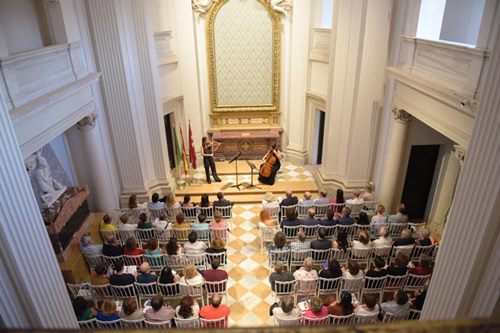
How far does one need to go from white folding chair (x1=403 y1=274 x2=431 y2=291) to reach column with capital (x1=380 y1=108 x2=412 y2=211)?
2.53 m

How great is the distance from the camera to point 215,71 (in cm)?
1164

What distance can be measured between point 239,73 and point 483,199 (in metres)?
9.63

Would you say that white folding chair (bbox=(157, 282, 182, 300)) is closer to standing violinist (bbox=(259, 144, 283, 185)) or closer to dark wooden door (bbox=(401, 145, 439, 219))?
standing violinist (bbox=(259, 144, 283, 185))

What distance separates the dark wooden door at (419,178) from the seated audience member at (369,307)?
4.33 meters

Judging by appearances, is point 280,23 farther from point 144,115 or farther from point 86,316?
point 86,316

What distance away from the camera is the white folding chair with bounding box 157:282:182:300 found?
5.39m

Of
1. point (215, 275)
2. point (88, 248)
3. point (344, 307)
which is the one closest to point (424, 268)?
point (344, 307)

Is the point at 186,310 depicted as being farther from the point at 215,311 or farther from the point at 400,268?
the point at 400,268

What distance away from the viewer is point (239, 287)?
21.6ft

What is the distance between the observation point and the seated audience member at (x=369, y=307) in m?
4.75

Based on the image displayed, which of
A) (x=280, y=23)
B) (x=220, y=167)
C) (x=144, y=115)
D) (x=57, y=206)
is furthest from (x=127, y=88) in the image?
(x=280, y=23)

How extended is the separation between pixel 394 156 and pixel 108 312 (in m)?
6.36

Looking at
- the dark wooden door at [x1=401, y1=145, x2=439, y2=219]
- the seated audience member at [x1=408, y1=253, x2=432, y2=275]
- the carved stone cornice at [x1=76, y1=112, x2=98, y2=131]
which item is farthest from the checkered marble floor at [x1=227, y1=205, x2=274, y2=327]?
the carved stone cornice at [x1=76, y1=112, x2=98, y2=131]

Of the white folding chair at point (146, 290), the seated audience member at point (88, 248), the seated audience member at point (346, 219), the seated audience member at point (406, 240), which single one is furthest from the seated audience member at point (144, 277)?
the seated audience member at point (406, 240)
